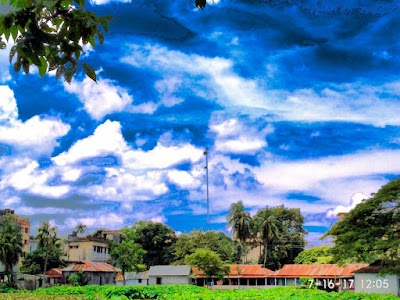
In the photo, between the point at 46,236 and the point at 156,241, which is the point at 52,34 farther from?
the point at 156,241

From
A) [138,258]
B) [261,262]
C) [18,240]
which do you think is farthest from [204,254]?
[18,240]

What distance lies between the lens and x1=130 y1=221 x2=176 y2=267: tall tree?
64.5m

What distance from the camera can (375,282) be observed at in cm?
2970

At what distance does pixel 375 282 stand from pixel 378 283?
6.6 inches

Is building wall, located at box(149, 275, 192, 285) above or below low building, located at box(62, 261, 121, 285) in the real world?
below

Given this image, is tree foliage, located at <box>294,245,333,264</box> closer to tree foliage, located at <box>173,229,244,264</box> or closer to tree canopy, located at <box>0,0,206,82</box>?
tree foliage, located at <box>173,229,244,264</box>

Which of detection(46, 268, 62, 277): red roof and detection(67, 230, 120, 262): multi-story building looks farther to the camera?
detection(67, 230, 120, 262): multi-story building

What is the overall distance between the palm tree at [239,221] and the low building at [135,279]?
11.0 metres

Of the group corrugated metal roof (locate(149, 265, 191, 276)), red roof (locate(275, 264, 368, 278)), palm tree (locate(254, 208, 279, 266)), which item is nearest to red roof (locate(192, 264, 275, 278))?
corrugated metal roof (locate(149, 265, 191, 276))

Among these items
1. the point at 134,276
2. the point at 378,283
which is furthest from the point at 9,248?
the point at 378,283

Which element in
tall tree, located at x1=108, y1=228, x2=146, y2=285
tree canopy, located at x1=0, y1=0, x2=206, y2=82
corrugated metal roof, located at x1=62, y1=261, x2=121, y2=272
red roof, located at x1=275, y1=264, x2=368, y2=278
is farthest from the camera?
corrugated metal roof, located at x1=62, y1=261, x2=121, y2=272

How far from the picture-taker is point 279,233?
62062 millimetres

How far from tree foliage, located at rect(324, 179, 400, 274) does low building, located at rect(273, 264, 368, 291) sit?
79.2 feet

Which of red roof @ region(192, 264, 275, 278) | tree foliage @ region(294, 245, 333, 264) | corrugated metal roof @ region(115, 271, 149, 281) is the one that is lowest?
Answer: corrugated metal roof @ region(115, 271, 149, 281)
